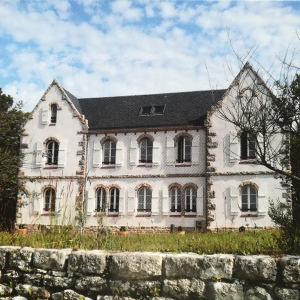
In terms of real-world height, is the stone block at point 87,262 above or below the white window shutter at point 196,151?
below

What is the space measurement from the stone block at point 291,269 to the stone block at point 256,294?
349mm

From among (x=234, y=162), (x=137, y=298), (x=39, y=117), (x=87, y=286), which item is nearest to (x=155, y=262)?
(x=137, y=298)

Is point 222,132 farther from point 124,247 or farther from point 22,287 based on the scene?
point 22,287

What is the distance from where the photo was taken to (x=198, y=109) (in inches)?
878

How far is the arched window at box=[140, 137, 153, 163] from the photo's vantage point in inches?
861

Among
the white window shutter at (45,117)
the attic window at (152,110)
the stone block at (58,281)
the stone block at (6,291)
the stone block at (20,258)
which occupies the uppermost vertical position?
the attic window at (152,110)

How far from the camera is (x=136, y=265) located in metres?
5.84

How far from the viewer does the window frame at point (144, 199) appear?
21.3m

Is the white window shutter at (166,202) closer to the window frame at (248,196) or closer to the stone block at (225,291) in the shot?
the window frame at (248,196)

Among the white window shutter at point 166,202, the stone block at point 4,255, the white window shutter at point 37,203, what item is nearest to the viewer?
the stone block at point 4,255

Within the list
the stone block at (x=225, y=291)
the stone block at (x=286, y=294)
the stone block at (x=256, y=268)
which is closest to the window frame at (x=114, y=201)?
the stone block at (x=225, y=291)

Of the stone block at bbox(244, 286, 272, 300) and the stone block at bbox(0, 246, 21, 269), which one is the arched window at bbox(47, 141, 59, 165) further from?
the stone block at bbox(244, 286, 272, 300)

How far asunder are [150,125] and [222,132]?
4373 mm

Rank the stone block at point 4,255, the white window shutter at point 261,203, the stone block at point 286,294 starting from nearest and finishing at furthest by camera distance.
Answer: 1. the stone block at point 286,294
2. the stone block at point 4,255
3. the white window shutter at point 261,203
